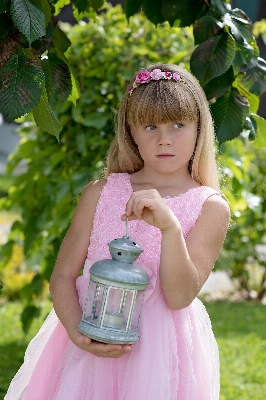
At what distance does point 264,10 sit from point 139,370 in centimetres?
1297

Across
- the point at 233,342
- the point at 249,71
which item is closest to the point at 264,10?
the point at 233,342

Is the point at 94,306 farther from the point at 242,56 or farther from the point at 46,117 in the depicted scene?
the point at 242,56

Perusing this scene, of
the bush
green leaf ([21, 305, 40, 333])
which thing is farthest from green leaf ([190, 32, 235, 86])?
green leaf ([21, 305, 40, 333])

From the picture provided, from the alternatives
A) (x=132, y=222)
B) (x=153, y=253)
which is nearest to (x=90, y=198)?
(x=132, y=222)

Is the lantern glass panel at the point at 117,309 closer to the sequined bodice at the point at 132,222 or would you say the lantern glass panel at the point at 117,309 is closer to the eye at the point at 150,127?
the sequined bodice at the point at 132,222

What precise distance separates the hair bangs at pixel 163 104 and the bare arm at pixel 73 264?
0.88 ft

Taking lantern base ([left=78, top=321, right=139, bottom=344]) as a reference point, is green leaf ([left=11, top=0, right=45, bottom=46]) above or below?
above

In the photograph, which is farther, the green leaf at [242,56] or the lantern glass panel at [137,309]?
the green leaf at [242,56]

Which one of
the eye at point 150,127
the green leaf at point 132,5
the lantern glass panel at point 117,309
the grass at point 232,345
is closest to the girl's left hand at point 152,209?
the lantern glass panel at point 117,309

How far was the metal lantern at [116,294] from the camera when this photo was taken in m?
1.72

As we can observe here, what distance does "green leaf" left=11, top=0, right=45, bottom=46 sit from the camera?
165 centimetres

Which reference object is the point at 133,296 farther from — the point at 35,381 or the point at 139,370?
the point at 35,381

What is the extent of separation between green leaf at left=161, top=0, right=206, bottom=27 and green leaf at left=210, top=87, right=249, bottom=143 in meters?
0.27

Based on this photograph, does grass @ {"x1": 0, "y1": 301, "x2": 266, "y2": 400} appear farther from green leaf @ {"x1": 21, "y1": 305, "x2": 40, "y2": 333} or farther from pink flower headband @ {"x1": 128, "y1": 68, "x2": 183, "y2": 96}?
pink flower headband @ {"x1": 128, "y1": 68, "x2": 183, "y2": 96}
